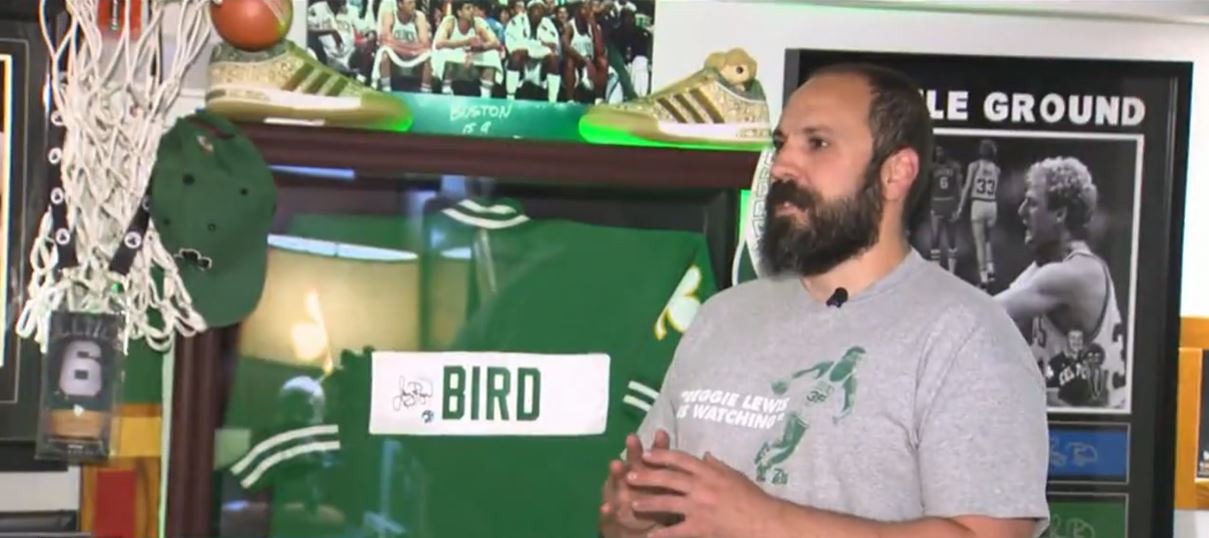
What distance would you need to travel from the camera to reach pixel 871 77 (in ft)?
5.99

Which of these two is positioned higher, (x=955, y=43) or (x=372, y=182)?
(x=955, y=43)

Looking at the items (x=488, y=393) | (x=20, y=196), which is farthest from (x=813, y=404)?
(x=20, y=196)

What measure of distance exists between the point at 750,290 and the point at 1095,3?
0.85m

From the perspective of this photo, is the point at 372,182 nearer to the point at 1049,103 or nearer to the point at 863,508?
the point at 863,508

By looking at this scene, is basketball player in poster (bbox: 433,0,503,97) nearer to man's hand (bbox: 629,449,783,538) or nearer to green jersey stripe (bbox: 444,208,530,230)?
green jersey stripe (bbox: 444,208,530,230)

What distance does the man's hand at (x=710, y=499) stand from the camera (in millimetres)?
1590

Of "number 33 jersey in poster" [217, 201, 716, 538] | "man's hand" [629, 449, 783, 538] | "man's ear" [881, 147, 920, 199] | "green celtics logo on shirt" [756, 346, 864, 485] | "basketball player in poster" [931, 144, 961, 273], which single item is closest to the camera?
"man's hand" [629, 449, 783, 538]

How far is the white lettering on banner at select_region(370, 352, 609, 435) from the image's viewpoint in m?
2.10

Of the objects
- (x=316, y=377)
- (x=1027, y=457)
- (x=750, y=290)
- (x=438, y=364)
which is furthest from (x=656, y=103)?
(x=1027, y=457)

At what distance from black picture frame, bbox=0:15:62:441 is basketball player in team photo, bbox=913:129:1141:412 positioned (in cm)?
138

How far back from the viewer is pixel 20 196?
6.86 ft
